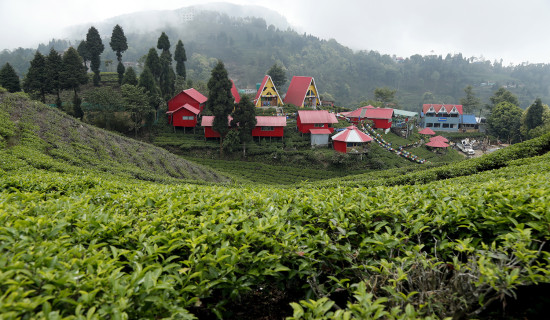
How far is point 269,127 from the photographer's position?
32.6m

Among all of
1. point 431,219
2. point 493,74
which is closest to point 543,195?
point 431,219

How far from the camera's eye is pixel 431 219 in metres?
3.65

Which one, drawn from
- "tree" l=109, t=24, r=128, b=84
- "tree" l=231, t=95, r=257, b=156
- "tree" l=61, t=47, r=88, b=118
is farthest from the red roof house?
"tree" l=61, t=47, r=88, b=118

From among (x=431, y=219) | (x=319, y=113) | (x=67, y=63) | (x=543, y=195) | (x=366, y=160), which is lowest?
(x=366, y=160)

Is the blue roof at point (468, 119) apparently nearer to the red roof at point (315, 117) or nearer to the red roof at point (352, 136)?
the red roof at point (315, 117)

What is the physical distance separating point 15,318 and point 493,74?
16742cm

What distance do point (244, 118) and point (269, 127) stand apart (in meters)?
3.72

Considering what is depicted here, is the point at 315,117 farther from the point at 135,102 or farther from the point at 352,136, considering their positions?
the point at 135,102

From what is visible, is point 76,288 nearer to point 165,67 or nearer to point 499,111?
point 165,67

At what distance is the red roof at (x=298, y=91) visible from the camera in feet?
144

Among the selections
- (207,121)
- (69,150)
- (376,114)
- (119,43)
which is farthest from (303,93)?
(69,150)

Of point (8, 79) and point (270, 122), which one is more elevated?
point (8, 79)

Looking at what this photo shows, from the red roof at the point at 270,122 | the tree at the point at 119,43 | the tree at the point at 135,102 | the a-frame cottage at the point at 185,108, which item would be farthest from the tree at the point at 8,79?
the red roof at the point at 270,122

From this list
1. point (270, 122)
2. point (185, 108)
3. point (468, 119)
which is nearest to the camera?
point (270, 122)
